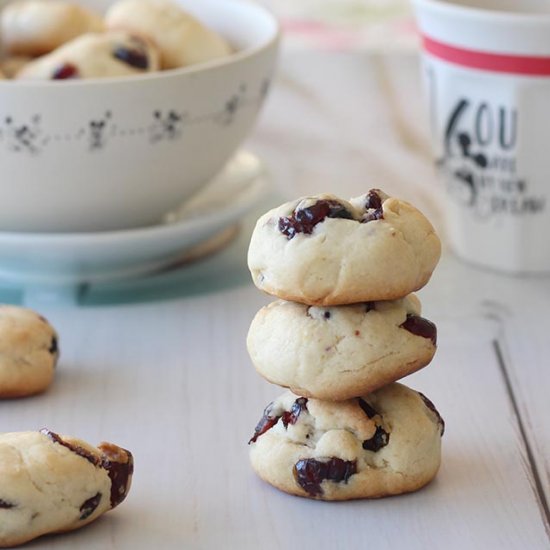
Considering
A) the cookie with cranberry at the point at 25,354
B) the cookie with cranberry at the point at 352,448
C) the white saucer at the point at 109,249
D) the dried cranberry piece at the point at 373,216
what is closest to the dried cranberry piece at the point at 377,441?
the cookie with cranberry at the point at 352,448

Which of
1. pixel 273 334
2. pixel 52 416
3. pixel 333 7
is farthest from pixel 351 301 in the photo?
pixel 333 7

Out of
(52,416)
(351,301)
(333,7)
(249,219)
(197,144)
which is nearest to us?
(351,301)

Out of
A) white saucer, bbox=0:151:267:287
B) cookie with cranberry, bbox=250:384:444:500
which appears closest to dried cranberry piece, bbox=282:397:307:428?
cookie with cranberry, bbox=250:384:444:500

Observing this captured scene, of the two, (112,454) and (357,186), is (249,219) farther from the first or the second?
(112,454)

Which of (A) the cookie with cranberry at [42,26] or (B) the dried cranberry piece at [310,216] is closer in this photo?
(B) the dried cranberry piece at [310,216]

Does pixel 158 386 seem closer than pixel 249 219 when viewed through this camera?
Yes

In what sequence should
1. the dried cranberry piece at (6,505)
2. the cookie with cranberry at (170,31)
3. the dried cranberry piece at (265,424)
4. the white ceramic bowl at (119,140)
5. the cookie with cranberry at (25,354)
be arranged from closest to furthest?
the dried cranberry piece at (6,505)
the dried cranberry piece at (265,424)
the cookie with cranberry at (25,354)
the white ceramic bowl at (119,140)
the cookie with cranberry at (170,31)

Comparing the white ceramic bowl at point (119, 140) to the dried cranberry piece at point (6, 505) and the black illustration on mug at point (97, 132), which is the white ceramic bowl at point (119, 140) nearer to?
the black illustration on mug at point (97, 132)
